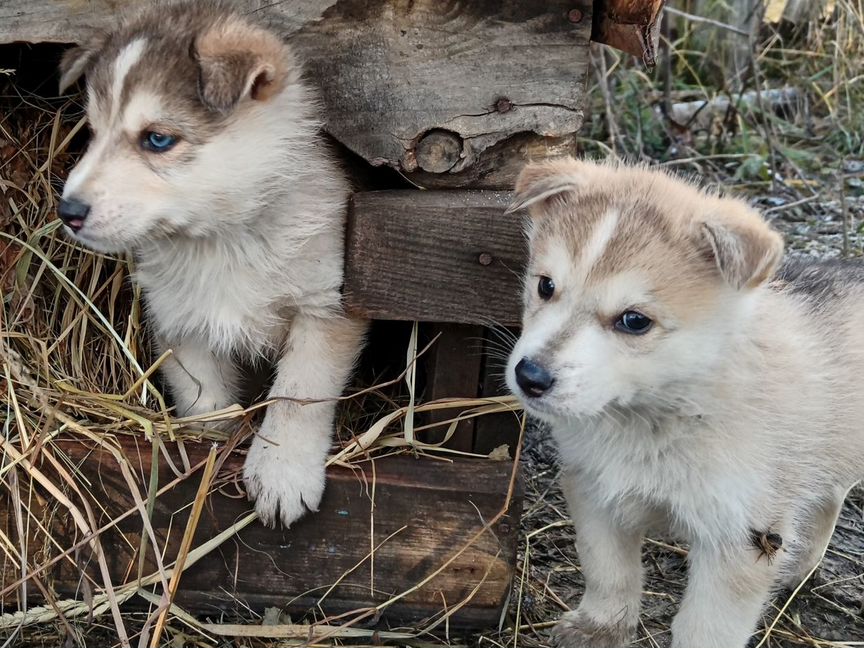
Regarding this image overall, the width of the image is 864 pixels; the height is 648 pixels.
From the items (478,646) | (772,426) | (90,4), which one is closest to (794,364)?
(772,426)

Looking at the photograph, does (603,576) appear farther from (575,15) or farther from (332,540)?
(575,15)

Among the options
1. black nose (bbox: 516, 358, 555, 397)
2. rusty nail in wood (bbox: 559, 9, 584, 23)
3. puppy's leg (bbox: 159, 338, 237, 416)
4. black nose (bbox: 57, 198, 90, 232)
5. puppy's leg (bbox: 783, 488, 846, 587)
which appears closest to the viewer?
black nose (bbox: 516, 358, 555, 397)

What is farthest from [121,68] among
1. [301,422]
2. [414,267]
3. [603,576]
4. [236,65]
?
[603,576]

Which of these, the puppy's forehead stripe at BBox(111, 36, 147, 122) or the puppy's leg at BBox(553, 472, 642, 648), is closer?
the puppy's forehead stripe at BBox(111, 36, 147, 122)

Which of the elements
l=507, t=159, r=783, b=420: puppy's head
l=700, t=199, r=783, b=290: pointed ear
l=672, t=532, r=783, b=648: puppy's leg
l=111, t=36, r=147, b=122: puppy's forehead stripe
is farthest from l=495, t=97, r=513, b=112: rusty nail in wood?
l=672, t=532, r=783, b=648: puppy's leg

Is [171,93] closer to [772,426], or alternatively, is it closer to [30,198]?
[30,198]

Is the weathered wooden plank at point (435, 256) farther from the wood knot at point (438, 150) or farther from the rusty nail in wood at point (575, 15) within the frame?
the rusty nail in wood at point (575, 15)

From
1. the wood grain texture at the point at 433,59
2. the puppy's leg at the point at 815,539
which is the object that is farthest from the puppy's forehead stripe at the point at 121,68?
the puppy's leg at the point at 815,539

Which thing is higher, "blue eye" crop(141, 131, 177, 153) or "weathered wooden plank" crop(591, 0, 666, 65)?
"weathered wooden plank" crop(591, 0, 666, 65)

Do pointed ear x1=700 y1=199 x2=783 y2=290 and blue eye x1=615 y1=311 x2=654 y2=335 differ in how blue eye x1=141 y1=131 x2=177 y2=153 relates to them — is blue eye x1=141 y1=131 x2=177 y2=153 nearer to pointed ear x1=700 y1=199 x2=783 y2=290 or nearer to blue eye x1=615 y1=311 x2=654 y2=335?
blue eye x1=615 y1=311 x2=654 y2=335
